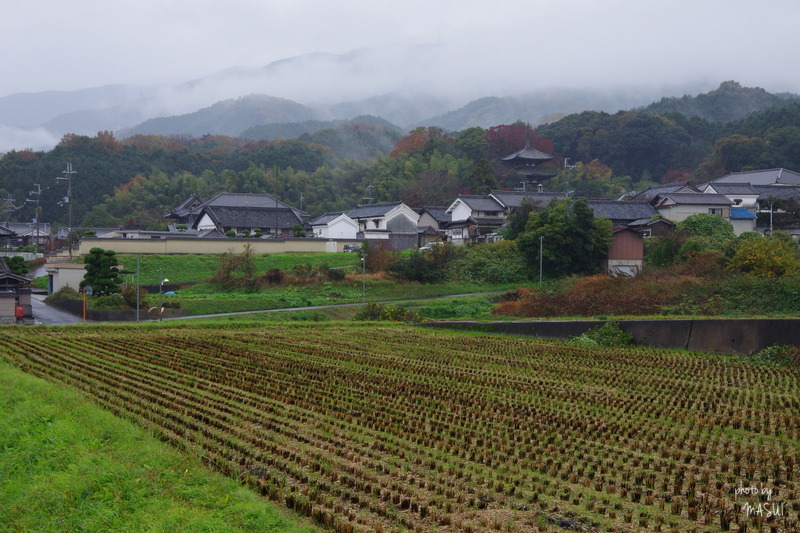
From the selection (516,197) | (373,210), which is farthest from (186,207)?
(516,197)

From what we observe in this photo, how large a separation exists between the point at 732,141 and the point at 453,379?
6398cm

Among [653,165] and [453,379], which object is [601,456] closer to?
[453,379]

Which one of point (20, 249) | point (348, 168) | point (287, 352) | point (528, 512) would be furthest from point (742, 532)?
point (348, 168)

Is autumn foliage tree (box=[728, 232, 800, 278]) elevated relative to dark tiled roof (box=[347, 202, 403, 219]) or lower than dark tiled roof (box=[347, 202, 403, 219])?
lower

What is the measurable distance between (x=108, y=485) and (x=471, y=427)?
201 inches

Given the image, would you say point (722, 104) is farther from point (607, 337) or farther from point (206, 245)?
point (607, 337)

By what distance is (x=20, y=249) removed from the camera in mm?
57094

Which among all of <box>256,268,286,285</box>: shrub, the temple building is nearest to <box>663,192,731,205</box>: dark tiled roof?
the temple building

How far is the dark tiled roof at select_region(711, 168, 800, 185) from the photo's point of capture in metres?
59.4

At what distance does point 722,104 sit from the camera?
111188 mm

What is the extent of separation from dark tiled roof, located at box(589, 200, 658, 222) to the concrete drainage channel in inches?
966

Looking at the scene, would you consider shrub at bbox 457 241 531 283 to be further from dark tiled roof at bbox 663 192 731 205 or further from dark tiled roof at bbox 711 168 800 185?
dark tiled roof at bbox 711 168 800 185

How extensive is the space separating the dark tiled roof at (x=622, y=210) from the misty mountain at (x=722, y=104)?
61.6 meters

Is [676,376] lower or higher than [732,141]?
lower
